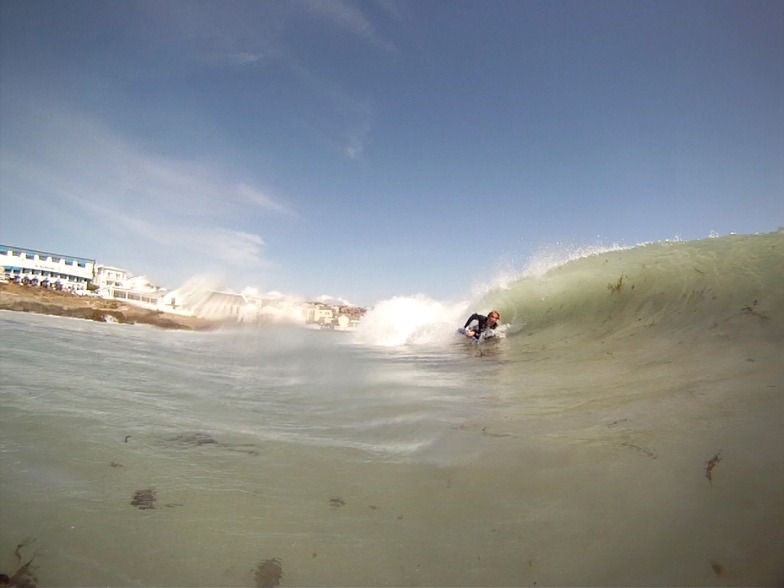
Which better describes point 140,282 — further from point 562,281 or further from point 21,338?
point 562,281

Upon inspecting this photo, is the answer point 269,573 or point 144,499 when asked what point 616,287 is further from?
point 144,499

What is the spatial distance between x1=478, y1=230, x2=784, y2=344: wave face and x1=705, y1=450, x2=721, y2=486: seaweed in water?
3.24m

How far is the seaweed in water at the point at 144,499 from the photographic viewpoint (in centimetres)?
212

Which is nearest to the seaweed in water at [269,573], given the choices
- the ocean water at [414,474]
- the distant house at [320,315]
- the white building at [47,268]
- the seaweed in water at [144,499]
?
the ocean water at [414,474]

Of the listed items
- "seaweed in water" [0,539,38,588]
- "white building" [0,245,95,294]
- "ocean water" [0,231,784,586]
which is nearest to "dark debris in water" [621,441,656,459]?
"ocean water" [0,231,784,586]

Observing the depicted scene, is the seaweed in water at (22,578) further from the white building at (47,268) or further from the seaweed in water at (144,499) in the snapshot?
the white building at (47,268)

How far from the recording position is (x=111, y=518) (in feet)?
6.48

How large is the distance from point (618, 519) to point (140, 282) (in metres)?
66.0

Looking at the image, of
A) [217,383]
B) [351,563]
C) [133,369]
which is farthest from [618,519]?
[133,369]

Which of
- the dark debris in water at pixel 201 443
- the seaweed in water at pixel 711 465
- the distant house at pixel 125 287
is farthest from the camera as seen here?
the distant house at pixel 125 287

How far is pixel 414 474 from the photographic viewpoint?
2691mm

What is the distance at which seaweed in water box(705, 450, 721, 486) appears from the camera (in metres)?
2.34

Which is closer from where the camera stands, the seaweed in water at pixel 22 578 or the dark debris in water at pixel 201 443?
the seaweed in water at pixel 22 578

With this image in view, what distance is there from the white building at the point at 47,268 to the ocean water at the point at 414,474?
183 feet
